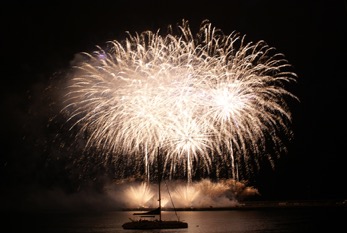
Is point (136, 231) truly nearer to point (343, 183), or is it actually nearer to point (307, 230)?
point (307, 230)

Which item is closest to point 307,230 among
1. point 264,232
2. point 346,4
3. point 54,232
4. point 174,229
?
point 264,232

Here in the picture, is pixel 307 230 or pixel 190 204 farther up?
pixel 190 204

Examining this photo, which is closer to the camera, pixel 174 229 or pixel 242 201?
pixel 174 229

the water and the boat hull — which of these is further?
the water

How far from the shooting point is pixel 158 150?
54.3m

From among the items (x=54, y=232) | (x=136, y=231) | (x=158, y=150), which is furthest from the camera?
(x=54, y=232)

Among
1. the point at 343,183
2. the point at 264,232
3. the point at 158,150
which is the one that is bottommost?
the point at 264,232

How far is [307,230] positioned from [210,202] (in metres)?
79.0

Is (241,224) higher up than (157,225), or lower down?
higher up

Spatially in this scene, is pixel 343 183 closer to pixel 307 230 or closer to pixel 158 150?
pixel 307 230

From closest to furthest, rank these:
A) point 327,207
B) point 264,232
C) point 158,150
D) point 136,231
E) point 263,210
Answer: point 158,150 < point 264,232 < point 136,231 < point 327,207 < point 263,210

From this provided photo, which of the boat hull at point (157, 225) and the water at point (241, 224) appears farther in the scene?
the water at point (241, 224)

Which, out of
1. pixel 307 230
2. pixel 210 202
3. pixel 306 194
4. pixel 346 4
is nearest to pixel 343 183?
pixel 306 194

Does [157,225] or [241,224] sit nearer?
[157,225]
